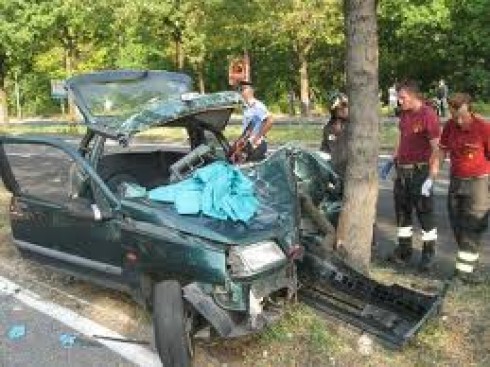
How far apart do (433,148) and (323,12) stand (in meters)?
18.9

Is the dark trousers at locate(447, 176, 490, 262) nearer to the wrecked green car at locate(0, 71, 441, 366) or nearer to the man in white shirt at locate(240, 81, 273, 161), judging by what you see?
the wrecked green car at locate(0, 71, 441, 366)

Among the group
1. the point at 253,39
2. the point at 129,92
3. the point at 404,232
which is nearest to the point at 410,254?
the point at 404,232

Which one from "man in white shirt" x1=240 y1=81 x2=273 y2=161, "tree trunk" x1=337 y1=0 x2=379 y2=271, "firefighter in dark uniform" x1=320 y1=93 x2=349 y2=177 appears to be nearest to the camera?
"tree trunk" x1=337 y1=0 x2=379 y2=271

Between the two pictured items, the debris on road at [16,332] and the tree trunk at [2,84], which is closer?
the debris on road at [16,332]

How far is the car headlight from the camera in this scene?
17.6 ft

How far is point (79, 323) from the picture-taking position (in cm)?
641

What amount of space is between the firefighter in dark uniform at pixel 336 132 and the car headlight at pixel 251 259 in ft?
9.98

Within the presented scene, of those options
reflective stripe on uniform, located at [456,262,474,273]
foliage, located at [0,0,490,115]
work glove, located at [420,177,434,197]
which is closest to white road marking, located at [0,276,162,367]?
reflective stripe on uniform, located at [456,262,474,273]

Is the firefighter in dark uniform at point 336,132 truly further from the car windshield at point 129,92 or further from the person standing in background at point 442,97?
the person standing in background at point 442,97

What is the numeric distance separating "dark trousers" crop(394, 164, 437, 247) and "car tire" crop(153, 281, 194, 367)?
3125mm

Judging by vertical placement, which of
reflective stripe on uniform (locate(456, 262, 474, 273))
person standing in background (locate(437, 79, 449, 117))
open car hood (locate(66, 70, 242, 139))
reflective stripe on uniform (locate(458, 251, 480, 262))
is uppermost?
open car hood (locate(66, 70, 242, 139))

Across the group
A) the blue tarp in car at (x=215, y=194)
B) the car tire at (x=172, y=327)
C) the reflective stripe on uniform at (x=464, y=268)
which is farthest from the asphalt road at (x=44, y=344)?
the reflective stripe on uniform at (x=464, y=268)

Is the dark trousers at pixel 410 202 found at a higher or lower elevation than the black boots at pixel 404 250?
higher

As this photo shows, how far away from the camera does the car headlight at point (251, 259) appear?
17.6 ft
